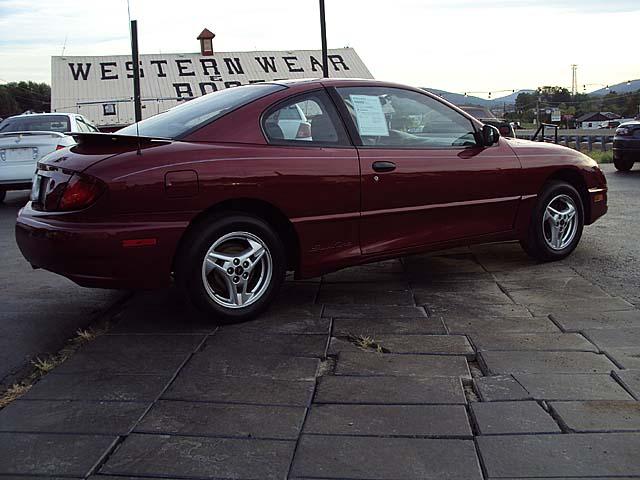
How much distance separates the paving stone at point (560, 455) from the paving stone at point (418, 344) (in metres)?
1.05

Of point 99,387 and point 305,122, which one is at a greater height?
point 305,122

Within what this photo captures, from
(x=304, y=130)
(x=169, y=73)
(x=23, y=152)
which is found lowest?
(x=23, y=152)

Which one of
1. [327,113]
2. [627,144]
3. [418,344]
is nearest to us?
[418,344]

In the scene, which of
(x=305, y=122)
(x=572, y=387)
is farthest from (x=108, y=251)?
(x=572, y=387)

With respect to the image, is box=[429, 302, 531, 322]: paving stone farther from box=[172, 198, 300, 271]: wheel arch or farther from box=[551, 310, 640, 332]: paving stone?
box=[172, 198, 300, 271]: wheel arch

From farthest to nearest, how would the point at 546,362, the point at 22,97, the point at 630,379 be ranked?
the point at 22,97, the point at 546,362, the point at 630,379

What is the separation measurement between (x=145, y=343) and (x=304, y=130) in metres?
1.71

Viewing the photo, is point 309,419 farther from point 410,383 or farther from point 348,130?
point 348,130

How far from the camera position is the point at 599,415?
10.4ft

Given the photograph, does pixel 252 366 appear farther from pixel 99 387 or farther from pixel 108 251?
pixel 108 251

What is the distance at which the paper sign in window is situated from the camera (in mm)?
5205

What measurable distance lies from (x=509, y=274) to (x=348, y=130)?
1.84 m

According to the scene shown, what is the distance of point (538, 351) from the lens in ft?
13.1

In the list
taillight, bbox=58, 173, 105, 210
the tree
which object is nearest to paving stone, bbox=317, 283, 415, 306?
taillight, bbox=58, 173, 105, 210
